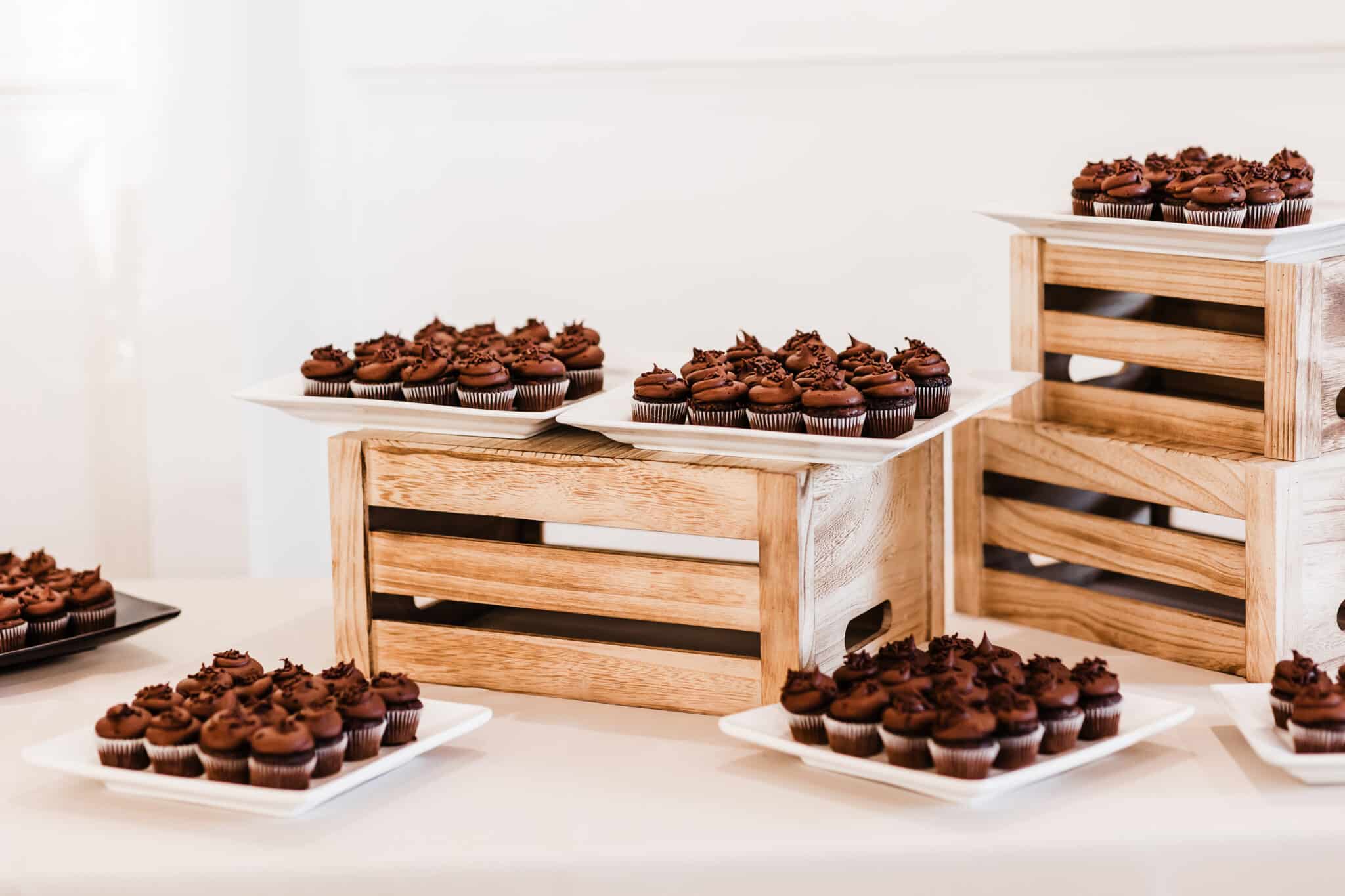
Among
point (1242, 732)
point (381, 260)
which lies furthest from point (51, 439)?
point (1242, 732)

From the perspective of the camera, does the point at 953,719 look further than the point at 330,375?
No

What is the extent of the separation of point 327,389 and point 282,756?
21.0 inches

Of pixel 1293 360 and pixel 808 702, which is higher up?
pixel 1293 360

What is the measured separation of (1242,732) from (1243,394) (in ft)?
1.80

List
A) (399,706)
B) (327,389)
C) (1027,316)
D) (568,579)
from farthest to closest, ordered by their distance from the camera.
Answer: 1. (1027,316)
2. (327,389)
3. (568,579)
4. (399,706)

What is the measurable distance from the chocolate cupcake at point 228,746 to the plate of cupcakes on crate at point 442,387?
429mm

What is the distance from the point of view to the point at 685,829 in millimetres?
1286

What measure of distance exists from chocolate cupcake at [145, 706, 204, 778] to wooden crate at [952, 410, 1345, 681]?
967mm

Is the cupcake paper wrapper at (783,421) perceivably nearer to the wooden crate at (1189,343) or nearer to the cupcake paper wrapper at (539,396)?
the cupcake paper wrapper at (539,396)

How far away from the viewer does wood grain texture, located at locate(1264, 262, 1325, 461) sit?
1591 millimetres

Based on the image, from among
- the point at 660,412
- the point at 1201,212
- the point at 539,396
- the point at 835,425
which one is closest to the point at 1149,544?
the point at 1201,212

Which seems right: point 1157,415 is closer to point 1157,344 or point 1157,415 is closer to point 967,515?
point 1157,344

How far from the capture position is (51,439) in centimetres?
298

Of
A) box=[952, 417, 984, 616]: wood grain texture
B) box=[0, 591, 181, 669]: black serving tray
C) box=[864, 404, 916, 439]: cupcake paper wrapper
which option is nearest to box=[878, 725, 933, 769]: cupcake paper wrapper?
box=[864, 404, 916, 439]: cupcake paper wrapper
